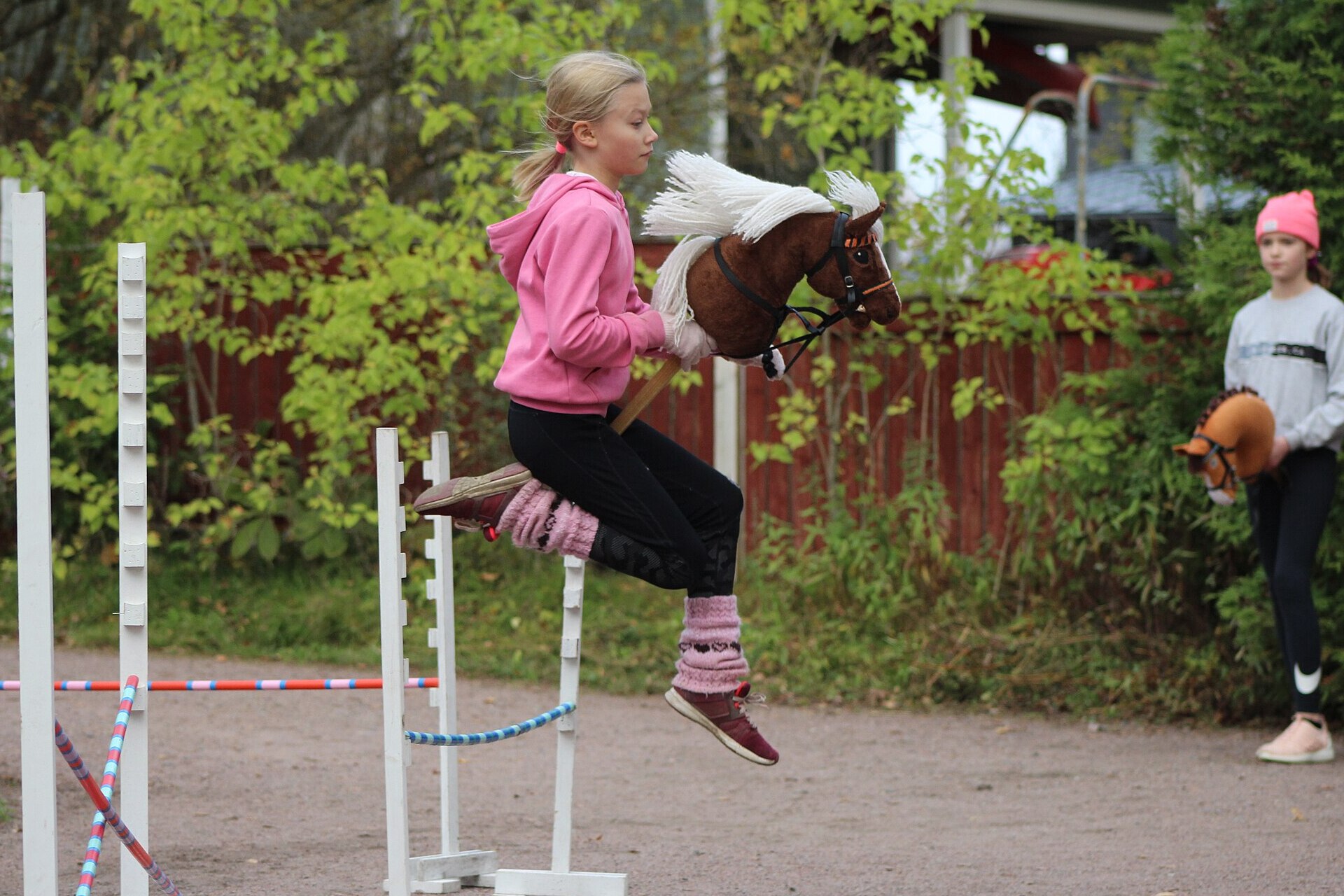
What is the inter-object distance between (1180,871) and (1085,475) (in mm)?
2640

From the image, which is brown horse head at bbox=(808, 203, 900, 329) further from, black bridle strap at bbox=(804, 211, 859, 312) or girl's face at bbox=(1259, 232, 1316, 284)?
girl's face at bbox=(1259, 232, 1316, 284)

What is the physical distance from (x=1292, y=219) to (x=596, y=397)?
3440mm

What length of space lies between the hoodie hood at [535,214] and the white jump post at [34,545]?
3.31 ft

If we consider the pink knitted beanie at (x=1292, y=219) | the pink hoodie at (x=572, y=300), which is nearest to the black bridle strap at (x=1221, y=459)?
the pink knitted beanie at (x=1292, y=219)

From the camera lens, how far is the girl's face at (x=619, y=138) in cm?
352

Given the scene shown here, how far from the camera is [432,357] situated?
895 cm

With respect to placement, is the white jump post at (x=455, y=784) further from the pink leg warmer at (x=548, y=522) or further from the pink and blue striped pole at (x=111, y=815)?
the pink and blue striped pole at (x=111, y=815)

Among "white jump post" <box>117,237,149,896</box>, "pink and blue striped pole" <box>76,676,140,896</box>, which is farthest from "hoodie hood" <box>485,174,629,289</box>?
"pink and blue striped pole" <box>76,676,140,896</box>

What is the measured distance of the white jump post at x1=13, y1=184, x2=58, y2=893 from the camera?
11.1ft

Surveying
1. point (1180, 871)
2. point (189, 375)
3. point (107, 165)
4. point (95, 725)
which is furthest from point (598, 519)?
point (189, 375)

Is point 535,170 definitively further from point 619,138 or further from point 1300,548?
point 1300,548

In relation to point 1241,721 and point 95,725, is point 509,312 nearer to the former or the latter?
point 95,725

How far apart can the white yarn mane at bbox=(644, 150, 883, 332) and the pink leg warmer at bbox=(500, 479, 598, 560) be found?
0.46m

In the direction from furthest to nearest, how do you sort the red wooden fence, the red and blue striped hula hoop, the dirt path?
the red wooden fence, the dirt path, the red and blue striped hula hoop
